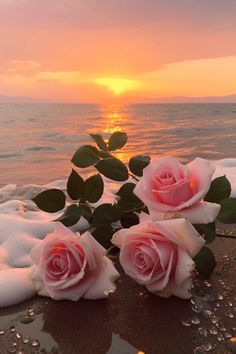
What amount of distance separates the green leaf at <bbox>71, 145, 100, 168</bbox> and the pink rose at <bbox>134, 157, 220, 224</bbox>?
380 mm

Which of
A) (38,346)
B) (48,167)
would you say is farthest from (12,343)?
(48,167)

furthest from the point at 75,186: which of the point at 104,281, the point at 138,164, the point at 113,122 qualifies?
the point at 113,122

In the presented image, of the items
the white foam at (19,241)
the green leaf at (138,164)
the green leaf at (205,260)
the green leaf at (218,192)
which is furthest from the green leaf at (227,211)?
the white foam at (19,241)

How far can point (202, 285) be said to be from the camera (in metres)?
1.66

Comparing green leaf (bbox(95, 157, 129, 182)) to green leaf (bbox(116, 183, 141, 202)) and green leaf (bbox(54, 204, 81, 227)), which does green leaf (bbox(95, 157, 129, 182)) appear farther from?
green leaf (bbox(54, 204, 81, 227))

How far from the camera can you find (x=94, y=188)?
1692mm

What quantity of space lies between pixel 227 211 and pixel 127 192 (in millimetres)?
434

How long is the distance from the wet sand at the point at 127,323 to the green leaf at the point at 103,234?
0.66 feet

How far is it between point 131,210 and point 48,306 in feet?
1.71

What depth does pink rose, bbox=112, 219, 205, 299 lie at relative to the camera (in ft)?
4.29

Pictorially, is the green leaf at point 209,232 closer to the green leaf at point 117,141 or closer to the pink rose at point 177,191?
the pink rose at point 177,191

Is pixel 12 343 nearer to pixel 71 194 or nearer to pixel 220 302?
pixel 71 194

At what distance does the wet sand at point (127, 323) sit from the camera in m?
1.32

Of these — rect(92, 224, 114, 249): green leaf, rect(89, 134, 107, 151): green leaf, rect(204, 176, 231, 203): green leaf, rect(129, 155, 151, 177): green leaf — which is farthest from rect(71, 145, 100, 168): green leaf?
rect(204, 176, 231, 203): green leaf
